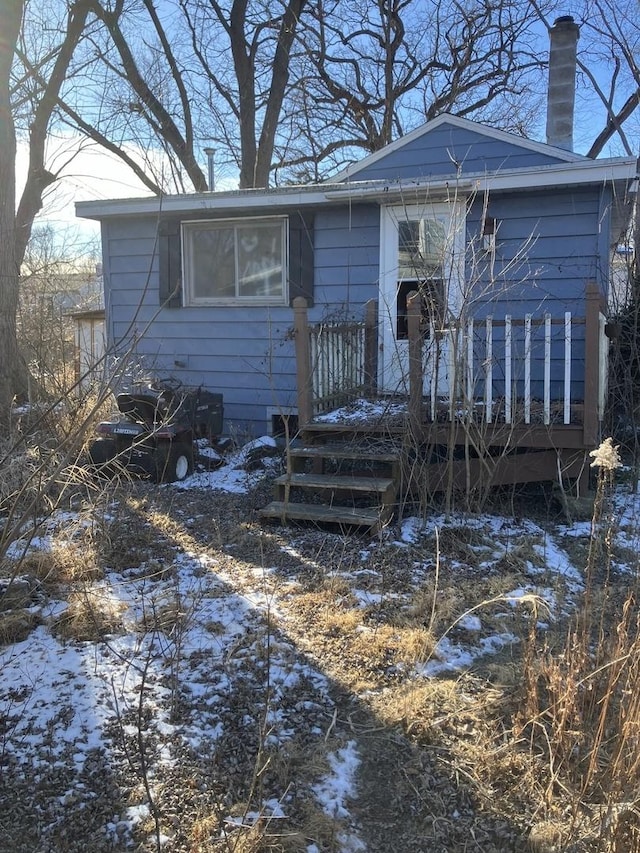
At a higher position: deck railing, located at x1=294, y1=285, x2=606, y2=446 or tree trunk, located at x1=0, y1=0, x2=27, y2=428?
tree trunk, located at x1=0, y1=0, x2=27, y2=428

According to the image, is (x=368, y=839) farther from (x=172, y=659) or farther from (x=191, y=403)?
(x=191, y=403)

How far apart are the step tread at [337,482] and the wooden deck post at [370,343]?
1.73m

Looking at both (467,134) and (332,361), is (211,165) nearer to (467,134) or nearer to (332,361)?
(467,134)

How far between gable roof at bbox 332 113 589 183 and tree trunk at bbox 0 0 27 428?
145 inches

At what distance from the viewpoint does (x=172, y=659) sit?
2.94 metres

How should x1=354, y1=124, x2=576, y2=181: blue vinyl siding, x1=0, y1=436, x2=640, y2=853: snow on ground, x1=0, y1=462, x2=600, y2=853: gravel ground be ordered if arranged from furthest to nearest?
1. x1=354, y1=124, x2=576, y2=181: blue vinyl siding
2. x1=0, y1=436, x2=640, y2=853: snow on ground
3. x1=0, y1=462, x2=600, y2=853: gravel ground

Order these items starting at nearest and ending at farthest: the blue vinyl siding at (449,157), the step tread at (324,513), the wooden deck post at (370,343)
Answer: the step tread at (324,513) → the wooden deck post at (370,343) → the blue vinyl siding at (449,157)

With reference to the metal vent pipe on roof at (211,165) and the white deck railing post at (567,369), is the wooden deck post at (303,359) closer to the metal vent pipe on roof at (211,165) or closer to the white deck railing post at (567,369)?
the white deck railing post at (567,369)

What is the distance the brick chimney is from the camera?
8258 mm

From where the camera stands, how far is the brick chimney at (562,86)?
8.26 meters

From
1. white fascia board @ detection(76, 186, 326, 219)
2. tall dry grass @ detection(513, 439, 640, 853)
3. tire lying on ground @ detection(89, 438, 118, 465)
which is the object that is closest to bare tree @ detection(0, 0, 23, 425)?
white fascia board @ detection(76, 186, 326, 219)

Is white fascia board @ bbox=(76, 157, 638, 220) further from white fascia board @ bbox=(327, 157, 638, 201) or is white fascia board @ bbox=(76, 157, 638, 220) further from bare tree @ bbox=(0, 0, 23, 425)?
bare tree @ bbox=(0, 0, 23, 425)

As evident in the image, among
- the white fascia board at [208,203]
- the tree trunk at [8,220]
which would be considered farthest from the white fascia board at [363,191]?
the tree trunk at [8,220]

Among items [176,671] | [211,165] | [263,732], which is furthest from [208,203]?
[211,165]
